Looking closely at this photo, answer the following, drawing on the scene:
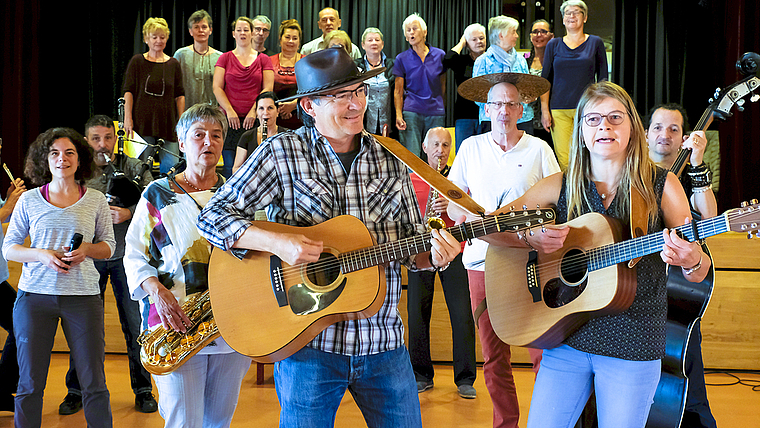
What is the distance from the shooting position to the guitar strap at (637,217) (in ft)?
5.95

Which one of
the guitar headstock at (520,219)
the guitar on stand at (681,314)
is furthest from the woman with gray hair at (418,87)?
the guitar headstock at (520,219)

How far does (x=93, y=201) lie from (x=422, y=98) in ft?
12.4

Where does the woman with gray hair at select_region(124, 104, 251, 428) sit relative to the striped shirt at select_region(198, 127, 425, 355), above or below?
below

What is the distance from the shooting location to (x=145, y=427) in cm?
345

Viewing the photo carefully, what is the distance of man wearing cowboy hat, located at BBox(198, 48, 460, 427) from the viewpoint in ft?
5.75

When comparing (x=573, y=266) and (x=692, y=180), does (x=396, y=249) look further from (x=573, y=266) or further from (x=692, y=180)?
(x=692, y=180)

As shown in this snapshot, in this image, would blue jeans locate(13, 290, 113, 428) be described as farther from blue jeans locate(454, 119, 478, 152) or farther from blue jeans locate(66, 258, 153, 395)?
blue jeans locate(454, 119, 478, 152)

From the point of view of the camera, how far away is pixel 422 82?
615cm

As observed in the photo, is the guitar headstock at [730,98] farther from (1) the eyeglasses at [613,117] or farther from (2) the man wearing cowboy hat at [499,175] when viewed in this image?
(1) the eyeglasses at [613,117]

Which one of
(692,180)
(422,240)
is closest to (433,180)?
(422,240)

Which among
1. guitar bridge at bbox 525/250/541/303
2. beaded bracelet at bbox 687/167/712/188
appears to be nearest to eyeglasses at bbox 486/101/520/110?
beaded bracelet at bbox 687/167/712/188

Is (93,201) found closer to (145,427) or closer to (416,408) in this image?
(145,427)

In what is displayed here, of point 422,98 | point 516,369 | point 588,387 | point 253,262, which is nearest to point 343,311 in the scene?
point 253,262

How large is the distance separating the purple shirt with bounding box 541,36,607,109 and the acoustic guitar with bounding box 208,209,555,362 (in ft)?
13.6
